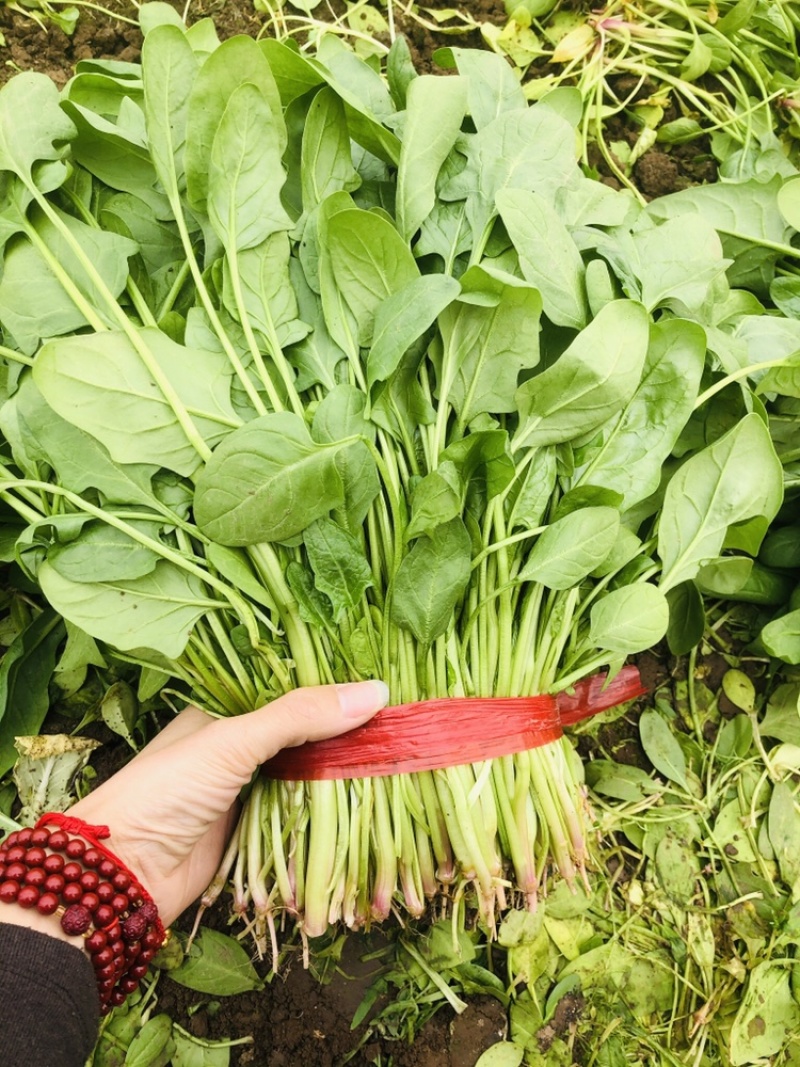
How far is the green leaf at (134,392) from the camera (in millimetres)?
825

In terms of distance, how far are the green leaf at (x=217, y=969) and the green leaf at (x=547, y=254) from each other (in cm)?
97

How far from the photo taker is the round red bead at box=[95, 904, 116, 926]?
0.87 metres

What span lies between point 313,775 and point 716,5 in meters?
1.50

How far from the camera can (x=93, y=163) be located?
98 centimetres

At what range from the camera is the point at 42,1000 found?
0.81 meters

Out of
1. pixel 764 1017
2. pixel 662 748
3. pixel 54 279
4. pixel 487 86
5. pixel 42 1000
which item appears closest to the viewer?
pixel 42 1000

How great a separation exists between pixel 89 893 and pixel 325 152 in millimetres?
879

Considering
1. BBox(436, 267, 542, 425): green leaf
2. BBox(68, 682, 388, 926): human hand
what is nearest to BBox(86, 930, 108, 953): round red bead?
BBox(68, 682, 388, 926): human hand

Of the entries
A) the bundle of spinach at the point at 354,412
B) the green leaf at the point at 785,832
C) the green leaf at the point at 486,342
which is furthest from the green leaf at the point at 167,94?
the green leaf at the point at 785,832

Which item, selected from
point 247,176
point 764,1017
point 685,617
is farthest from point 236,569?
point 764,1017

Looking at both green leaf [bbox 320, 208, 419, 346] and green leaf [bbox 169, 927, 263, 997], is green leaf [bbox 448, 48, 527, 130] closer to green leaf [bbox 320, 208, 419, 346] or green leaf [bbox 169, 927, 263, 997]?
green leaf [bbox 320, 208, 419, 346]

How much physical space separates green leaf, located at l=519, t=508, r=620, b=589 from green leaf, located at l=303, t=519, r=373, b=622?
197mm

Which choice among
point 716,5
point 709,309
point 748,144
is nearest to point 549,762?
point 709,309

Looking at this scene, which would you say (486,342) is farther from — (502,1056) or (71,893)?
(502,1056)
